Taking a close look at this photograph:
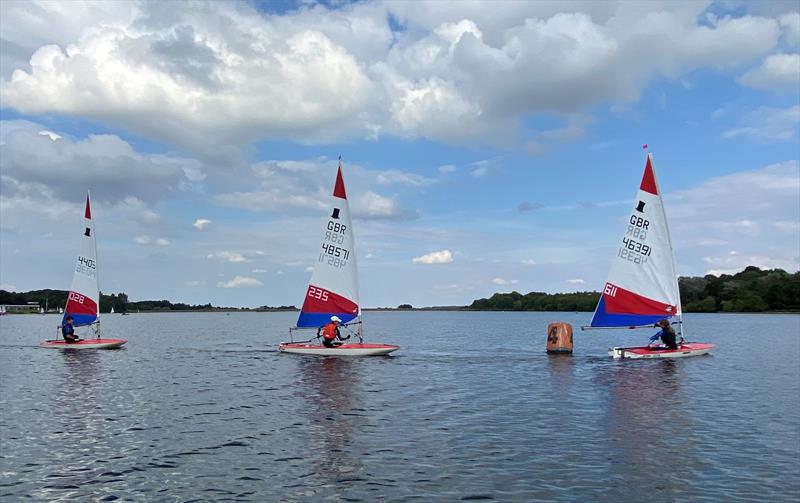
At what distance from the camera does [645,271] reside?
127ft

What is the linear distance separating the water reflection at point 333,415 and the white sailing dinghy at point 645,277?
16700 millimetres

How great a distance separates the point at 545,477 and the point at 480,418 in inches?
289

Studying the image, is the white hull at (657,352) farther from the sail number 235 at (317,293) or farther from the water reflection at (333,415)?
the sail number 235 at (317,293)

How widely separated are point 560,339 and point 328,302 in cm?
1762

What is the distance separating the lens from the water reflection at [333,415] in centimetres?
1517

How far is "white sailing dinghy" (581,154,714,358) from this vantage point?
38406 mm

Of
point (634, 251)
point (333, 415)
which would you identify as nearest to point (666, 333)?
point (634, 251)

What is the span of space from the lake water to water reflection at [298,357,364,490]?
0.26 ft

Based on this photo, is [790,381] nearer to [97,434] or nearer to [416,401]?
[416,401]

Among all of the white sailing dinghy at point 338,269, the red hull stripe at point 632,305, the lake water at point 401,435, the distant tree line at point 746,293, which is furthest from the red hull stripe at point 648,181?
the distant tree line at point 746,293

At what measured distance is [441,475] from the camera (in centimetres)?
1420

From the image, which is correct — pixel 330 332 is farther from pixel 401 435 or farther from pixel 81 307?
pixel 81 307

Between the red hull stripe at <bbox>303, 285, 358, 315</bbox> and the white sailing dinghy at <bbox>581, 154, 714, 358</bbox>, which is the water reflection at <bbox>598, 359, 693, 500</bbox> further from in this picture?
the red hull stripe at <bbox>303, 285, 358, 315</bbox>

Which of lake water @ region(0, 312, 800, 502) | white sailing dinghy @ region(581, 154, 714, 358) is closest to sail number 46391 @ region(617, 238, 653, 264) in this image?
white sailing dinghy @ region(581, 154, 714, 358)
